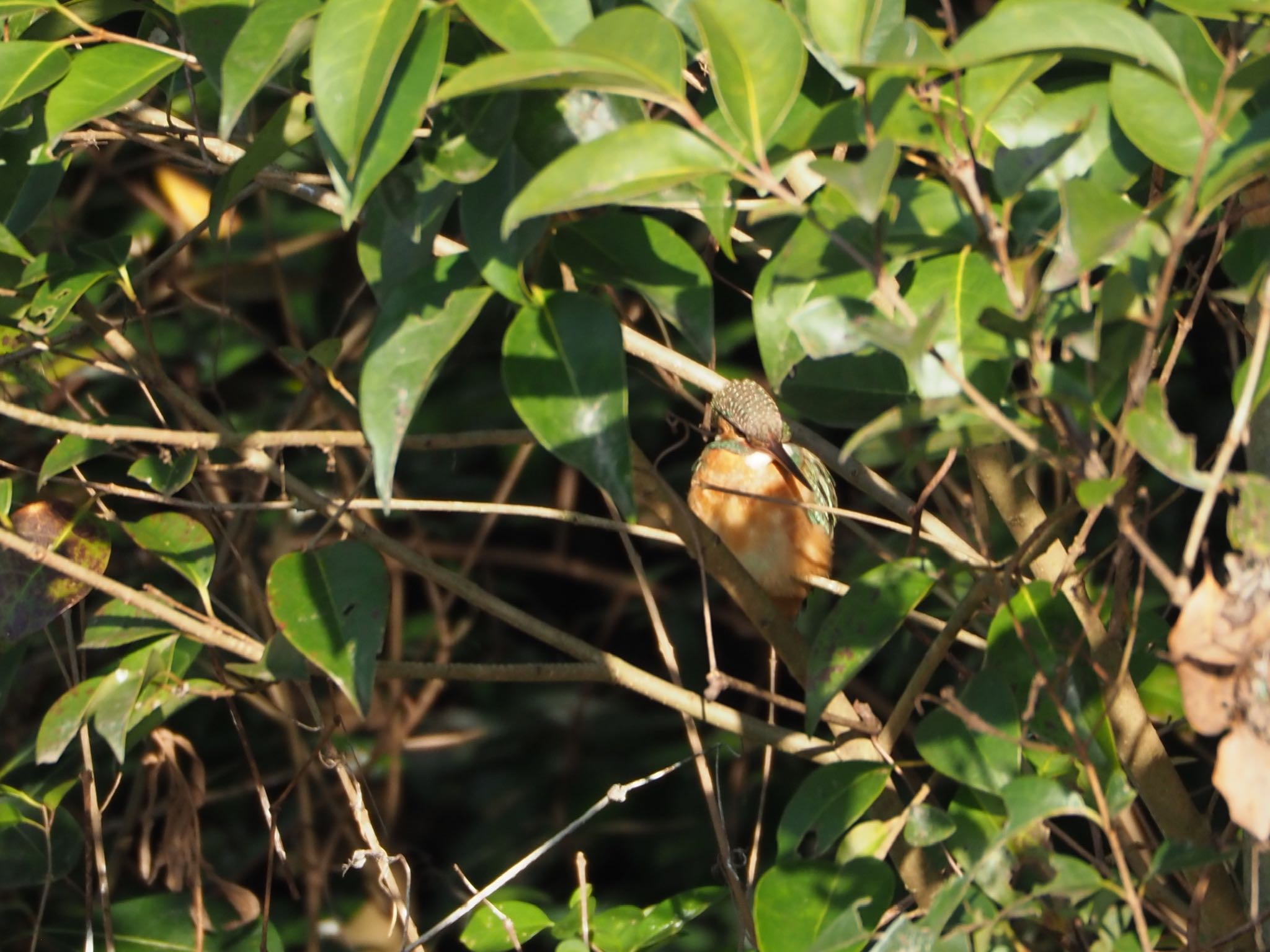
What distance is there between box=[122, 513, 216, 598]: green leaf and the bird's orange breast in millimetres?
1167

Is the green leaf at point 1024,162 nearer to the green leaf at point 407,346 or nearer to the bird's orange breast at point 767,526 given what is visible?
the green leaf at point 407,346

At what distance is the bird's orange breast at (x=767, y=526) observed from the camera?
8.23ft

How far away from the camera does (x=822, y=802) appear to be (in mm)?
1164

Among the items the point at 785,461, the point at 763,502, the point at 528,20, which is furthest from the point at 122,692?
the point at 785,461

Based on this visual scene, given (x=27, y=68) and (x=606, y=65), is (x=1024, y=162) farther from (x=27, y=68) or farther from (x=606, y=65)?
(x=27, y=68)

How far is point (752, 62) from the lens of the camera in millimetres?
859

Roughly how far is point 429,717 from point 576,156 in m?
2.42

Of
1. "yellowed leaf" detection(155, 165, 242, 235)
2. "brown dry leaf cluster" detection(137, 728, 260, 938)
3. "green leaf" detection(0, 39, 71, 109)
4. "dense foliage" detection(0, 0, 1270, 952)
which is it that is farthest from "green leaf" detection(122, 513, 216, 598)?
"yellowed leaf" detection(155, 165, 242, 235)

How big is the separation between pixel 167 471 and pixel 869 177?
0.91m

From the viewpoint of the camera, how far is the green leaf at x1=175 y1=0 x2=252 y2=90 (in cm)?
103

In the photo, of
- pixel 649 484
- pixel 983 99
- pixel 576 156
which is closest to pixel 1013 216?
pixel 983 99

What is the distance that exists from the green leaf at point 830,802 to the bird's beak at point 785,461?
1376 millimetres

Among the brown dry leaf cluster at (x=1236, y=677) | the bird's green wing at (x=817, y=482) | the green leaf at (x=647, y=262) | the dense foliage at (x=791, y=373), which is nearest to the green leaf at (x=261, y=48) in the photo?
the dense foliage at (x=791, y=373)

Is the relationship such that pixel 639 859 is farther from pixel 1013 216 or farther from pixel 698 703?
pixel 1013 216
